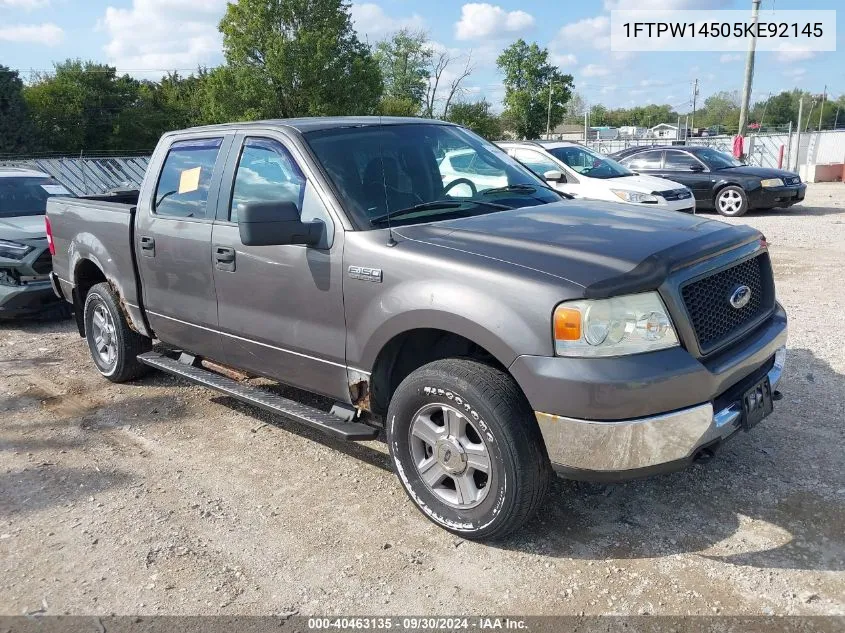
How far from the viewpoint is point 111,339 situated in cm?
566

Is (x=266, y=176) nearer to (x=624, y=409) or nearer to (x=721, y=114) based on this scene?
(x=624, y=409)

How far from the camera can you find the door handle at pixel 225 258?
414 centimetres

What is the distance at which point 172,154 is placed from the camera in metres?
4.89

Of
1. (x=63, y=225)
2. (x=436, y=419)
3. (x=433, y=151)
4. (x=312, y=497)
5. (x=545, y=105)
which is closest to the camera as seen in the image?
(x=436, y=419)

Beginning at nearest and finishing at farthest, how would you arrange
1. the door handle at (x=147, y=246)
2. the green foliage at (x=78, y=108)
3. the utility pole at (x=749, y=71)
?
the door handle at (x=147, y=246)
the utility pole at (x=749, y=71)
the green foliage at (x=78, y=108)

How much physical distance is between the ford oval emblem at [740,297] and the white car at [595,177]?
7.93 metres

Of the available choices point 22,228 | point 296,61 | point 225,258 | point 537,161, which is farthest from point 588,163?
point 296,61

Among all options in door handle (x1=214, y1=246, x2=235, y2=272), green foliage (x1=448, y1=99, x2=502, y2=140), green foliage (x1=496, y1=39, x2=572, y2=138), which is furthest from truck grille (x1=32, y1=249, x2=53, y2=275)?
green foliage (x1=496, y1=39, x2=572, y2=138)

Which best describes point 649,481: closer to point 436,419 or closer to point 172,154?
point 436,419

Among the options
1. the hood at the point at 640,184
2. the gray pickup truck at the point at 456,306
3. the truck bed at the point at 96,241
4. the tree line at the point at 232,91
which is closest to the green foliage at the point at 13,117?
the tree line at the point at 232,91

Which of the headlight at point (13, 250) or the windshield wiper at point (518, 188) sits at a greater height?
the windshield wiper at point (518, 188)

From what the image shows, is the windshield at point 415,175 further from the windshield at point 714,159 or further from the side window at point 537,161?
the windshield at point 714,159

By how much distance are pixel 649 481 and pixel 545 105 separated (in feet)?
211

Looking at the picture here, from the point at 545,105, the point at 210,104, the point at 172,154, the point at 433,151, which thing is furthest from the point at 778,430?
the point at 545,105
